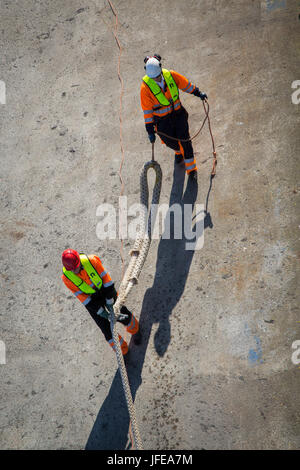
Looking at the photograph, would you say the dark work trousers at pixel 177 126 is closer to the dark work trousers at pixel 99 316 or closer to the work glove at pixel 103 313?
the dark work trousers at pixel 99 316

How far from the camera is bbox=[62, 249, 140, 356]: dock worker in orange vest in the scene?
445cm

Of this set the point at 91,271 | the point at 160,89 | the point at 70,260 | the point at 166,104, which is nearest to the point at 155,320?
the point at 91,271

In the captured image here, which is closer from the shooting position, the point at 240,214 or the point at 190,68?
the point at 240,214

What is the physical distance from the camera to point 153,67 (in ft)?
16.4

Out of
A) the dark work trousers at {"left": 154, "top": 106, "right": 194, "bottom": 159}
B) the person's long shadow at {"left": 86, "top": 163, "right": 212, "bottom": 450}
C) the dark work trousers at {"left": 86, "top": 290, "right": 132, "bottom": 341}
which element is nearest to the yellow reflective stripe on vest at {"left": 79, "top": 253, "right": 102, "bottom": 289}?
the dark work trousers at {"left": 86, "top": 290, "right": 132, "bottom": 341}

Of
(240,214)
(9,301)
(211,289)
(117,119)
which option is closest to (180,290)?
(211,289)

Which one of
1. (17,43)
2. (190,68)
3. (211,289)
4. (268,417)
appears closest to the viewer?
(268,417)

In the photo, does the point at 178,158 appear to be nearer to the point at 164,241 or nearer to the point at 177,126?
the point at 177,126

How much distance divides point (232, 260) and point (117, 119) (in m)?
3.46

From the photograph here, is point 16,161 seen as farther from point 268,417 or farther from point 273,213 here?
point 268,417

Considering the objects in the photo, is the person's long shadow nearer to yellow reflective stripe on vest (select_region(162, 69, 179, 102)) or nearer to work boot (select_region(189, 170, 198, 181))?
work boot (select_region(189, 170, 198, 181))

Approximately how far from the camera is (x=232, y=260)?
5.43m

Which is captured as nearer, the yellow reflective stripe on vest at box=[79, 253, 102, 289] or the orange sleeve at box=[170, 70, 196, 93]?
the yellow reflective stripe on vest at box=[79, 253, 102, 289]

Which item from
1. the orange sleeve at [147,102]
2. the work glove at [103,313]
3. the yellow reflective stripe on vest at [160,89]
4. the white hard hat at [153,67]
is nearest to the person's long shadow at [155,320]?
the work glove at [103,313]
